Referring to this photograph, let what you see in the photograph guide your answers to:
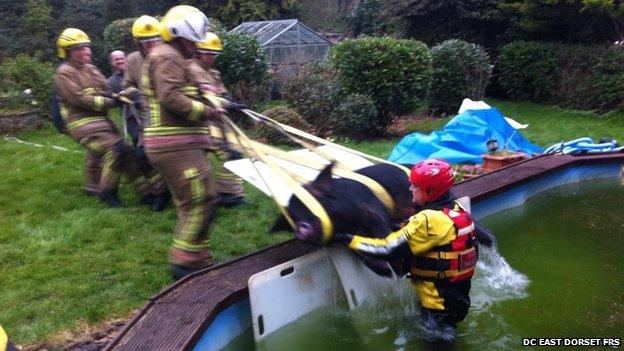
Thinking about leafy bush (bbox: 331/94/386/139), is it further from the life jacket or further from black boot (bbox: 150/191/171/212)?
the life jacket

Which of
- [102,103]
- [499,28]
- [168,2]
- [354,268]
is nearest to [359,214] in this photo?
[354,268]

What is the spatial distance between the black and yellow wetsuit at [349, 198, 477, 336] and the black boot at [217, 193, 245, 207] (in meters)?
3.17

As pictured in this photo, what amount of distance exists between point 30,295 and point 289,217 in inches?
77.9

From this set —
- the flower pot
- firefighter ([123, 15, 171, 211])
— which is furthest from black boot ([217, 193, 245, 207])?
the flower pot

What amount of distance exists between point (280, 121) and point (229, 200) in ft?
13.1

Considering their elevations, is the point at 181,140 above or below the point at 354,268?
above

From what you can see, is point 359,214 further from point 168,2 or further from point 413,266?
point 168,2

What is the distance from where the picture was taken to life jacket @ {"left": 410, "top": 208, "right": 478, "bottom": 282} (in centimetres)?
394

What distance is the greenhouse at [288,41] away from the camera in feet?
55.7

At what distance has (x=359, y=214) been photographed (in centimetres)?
437

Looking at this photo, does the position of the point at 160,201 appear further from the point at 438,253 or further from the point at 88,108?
the point at 438,253

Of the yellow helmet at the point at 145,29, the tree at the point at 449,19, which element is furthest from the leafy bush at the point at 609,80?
the yellow helmet at the point at 145,29

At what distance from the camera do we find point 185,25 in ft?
15.6

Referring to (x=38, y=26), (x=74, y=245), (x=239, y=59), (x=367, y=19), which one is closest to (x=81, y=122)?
(x=74, y=245)
